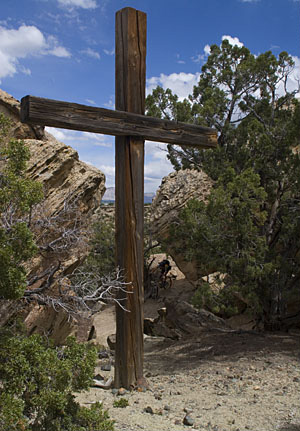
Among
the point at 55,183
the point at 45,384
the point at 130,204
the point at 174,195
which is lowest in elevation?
the point at 45,384

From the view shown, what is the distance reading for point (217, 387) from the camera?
220 inches

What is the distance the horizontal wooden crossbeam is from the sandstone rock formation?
6079 millimetres

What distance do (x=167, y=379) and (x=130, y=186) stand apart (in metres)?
2.85

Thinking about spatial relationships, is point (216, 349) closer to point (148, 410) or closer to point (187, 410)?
point (187, 410)

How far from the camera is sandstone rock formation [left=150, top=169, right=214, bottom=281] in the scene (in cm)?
1192

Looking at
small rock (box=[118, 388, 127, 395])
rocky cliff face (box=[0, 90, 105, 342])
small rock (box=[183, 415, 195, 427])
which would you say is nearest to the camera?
small rock (box=[183, 415, 195, 427])

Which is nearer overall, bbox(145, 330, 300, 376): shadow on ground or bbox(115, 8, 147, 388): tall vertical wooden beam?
bbox(115, 8, 147, 388): tall vertical wooden beam

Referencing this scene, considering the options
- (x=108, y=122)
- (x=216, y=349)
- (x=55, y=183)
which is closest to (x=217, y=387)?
(x=216, y=349)

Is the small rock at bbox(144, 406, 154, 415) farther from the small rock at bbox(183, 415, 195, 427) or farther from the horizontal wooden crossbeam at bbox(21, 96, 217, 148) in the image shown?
the horizontal wooden crossbeam at bbox(21, 96, 217, 148)

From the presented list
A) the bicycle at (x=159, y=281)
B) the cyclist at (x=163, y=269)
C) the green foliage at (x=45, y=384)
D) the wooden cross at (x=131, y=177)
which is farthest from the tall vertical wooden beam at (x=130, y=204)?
the bicycle at (x=159, y=281)

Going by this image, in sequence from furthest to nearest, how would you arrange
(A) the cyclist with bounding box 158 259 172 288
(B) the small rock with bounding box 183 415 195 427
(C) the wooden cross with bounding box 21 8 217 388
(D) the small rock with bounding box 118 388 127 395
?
(A) the cyclist with bounding box 158 259 172 288 < (C) the wooden cross with bounding box 21 8 217 388 < (D) the small rock with bounding box 118 388 127 395 < (B) the small rock with bounding box 183 415 195 427

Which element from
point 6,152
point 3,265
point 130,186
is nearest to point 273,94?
point 130,186

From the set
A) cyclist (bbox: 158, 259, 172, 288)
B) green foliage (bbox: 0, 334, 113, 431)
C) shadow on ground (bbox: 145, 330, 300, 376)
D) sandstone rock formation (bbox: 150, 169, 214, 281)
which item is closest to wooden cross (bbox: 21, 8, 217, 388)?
green foliage (bbox: 0, 334, 113, 431)

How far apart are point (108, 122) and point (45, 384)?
279 cm
